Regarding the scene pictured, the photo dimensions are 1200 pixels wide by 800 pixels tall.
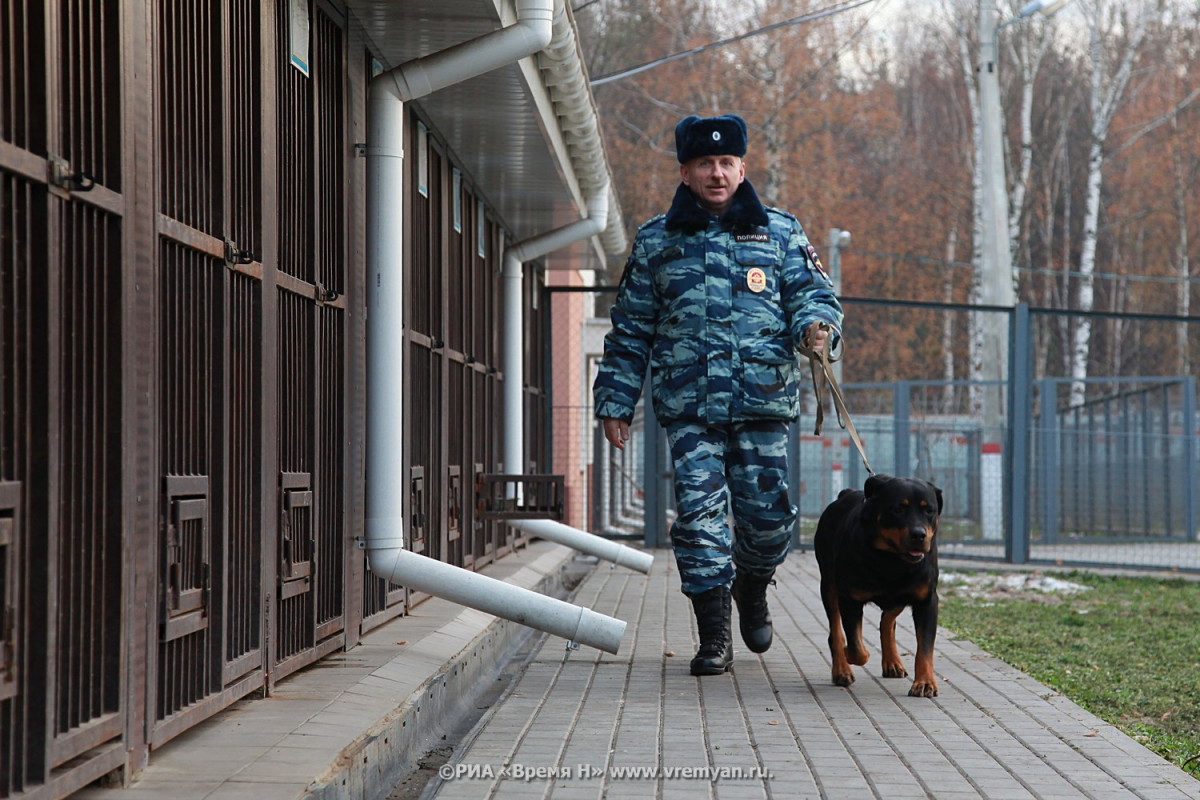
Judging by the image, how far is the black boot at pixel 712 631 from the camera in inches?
244

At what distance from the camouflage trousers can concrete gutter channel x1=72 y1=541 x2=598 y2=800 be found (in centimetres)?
96

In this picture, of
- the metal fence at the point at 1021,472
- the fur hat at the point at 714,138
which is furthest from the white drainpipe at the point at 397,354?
the metal fence at the point at 1021,472

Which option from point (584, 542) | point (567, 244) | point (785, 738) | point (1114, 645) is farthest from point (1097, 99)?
point (785, 738)

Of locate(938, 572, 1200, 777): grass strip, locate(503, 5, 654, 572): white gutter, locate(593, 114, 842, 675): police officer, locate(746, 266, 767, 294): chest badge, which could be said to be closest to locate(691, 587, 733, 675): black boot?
locate(593, 114, 842, 675): police officer

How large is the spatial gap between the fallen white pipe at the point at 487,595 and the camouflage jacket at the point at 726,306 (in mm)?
839

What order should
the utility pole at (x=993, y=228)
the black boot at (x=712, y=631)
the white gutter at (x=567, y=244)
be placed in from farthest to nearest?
the utility pole at (x=993, y=228)
the white gutter at (x=567, y=244)
the black boot at (x=712, y=631)

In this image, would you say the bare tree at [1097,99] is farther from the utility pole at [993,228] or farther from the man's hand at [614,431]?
the man's hand at [614,431]

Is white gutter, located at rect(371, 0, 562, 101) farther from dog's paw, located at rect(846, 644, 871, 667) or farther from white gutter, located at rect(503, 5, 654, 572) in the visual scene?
dog's paw, located at rect(846, 644, 871, 667)

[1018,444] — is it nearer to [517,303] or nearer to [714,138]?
[517,303]

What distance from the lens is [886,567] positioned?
18.9 feet

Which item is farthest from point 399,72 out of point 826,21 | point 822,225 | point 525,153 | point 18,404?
point 822,225

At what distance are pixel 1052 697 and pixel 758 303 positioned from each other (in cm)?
182

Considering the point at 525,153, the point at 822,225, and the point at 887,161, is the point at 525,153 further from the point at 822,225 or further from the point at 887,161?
the point at 887,161

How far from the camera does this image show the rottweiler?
221 inches
